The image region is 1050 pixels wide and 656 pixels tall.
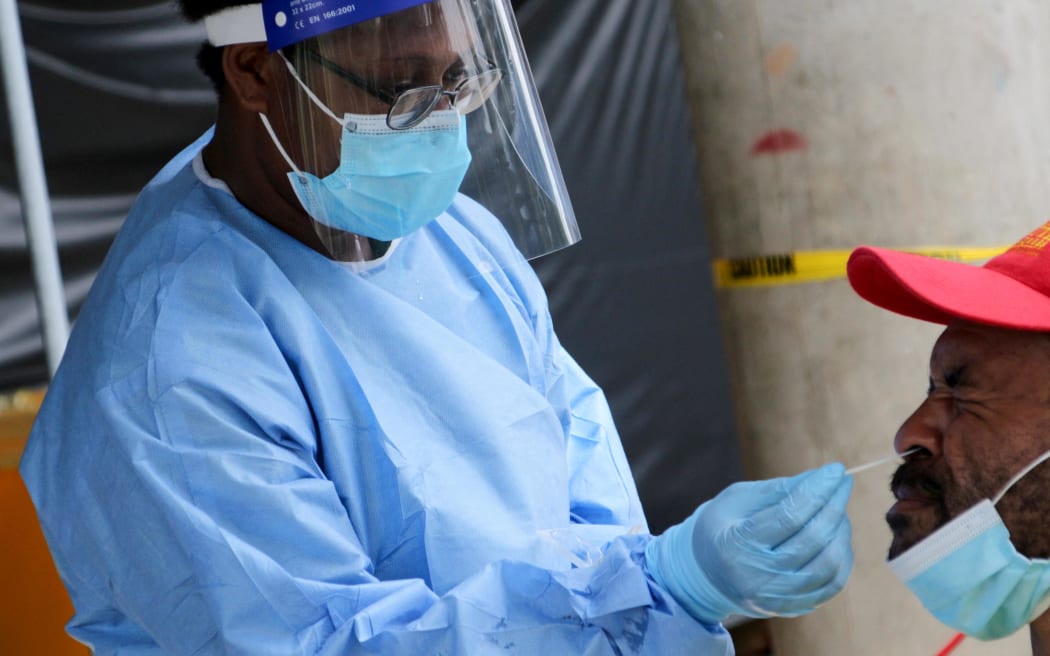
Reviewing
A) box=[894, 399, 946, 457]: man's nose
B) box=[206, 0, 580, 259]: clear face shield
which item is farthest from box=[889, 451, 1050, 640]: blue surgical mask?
box=[206, 0, 580, 259]: clear face shield

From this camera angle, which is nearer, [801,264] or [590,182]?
[801,264]

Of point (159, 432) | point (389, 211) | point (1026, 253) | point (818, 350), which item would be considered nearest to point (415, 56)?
point (389, 211)

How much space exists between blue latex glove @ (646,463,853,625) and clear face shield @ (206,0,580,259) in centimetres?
49

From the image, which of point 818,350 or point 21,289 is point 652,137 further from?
point 21,289

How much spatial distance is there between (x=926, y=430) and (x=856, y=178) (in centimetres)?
76

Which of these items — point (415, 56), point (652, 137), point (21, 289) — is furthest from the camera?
point (652, 137)

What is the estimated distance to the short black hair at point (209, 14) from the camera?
5.01 ft

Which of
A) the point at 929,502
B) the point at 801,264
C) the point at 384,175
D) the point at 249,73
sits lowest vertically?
the point at 929,502

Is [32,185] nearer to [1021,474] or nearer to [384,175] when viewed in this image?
[384,175]

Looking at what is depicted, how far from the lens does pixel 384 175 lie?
5.11 ft

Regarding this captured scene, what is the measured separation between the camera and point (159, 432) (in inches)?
54.5

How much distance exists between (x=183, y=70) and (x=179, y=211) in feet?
4.32

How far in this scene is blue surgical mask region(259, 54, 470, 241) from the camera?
153 cm

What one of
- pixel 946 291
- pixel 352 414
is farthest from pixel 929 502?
pixel 352 414
